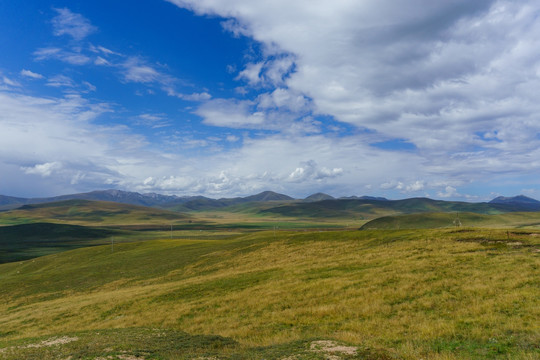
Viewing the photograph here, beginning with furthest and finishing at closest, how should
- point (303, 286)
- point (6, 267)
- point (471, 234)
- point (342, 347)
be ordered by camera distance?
1. point (6, 267)
2. point (471, 234)
3. point (303, 286)
4. point (342, 347)

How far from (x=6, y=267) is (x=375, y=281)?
110 metres

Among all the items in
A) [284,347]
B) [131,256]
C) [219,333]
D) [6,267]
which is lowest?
[6,267]

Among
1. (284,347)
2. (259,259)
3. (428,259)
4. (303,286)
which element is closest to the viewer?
(284,347)

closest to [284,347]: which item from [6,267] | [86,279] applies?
[86,279]

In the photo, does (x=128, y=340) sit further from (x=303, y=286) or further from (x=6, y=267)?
(x=6, y=267)

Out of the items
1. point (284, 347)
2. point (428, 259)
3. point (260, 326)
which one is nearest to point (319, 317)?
point (260, 326)

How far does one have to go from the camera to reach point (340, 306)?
2373cm

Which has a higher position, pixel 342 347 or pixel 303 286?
pixel 342 347

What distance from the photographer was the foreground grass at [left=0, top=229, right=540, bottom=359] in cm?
1540

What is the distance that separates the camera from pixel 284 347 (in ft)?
52.1

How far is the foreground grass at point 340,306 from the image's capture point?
50.5ft

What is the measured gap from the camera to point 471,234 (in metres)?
47.3

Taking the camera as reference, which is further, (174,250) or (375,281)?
(174,250)

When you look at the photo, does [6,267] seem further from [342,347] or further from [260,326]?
[342,347]
